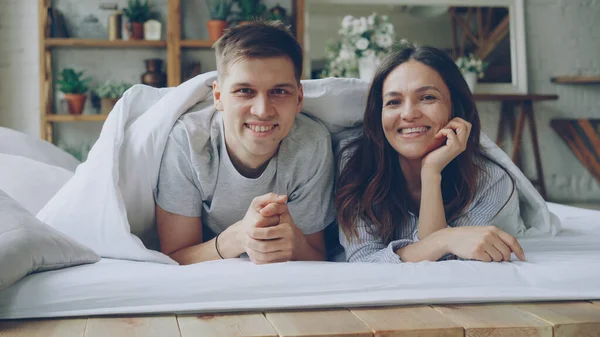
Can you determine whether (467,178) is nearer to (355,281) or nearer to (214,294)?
(355,281)

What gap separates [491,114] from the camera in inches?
199

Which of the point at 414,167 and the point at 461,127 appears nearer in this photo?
the point at 461,127

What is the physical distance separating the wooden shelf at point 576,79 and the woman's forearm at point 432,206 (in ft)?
12.9

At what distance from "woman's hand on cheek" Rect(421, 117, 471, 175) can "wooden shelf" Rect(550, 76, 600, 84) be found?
386 cm

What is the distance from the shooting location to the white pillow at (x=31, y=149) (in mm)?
2264

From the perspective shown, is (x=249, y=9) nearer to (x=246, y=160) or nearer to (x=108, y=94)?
(x=108, y=94)

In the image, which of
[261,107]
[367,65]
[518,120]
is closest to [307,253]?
[261,107]

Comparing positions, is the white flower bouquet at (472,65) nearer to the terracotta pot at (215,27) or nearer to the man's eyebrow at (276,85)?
the terracotta pot at (215,27)

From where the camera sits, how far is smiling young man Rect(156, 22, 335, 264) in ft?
4.95

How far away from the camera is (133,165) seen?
1.57 metres

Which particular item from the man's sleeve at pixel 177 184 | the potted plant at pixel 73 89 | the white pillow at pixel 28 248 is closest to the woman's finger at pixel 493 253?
the man's sleeve at pixel 177 184

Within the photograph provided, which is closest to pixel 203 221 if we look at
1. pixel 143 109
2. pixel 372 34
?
pixel 143 109

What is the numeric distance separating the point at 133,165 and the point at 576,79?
4.28 metres

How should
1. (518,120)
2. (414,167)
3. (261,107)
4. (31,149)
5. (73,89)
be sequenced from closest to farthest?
(261,107)
(414,167)
(31,149)
(73,89)
(518,120)
